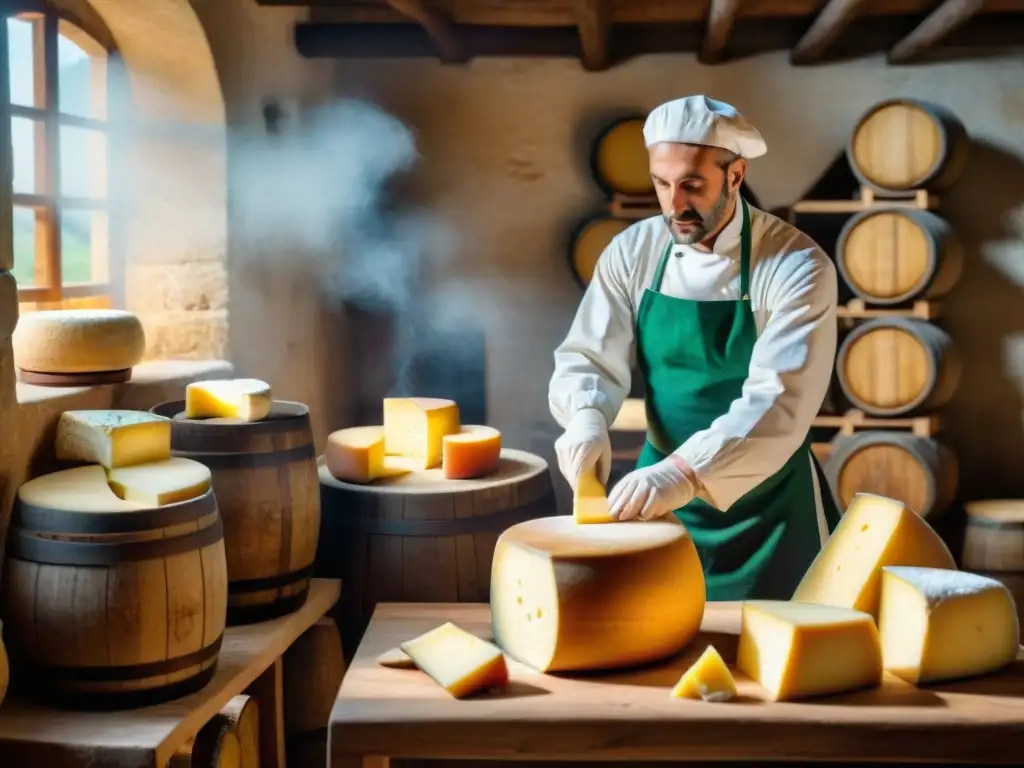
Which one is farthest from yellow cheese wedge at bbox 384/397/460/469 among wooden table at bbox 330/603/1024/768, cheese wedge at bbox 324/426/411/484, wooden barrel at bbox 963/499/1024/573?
wooden barrel at bbox 963/499/1024/573

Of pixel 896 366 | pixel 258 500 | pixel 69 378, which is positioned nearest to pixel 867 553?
pixel 258 500

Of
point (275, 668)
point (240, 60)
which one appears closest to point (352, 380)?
point (240, 60)

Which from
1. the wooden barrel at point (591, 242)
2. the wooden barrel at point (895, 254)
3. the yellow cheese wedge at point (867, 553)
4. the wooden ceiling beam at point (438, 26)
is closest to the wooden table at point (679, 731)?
the yellow cheese wedge at point (867, 553)

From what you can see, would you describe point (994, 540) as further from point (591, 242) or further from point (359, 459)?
point (359, 459)

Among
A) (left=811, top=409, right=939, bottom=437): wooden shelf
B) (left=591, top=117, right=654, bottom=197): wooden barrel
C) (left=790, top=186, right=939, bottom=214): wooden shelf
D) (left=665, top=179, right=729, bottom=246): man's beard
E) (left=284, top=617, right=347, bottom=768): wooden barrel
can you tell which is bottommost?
(left=284, top=617, right=347, bottom=768): wooden barrel

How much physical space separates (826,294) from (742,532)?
0.59 meters

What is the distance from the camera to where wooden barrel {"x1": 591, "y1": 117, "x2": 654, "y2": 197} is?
17.5ft

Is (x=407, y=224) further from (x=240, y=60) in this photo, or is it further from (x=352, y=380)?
(x=240, y=60)

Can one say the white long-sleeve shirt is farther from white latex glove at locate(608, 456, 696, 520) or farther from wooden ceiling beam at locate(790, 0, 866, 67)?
wooden ceiling beam at locate(790, 0, 866, 67)

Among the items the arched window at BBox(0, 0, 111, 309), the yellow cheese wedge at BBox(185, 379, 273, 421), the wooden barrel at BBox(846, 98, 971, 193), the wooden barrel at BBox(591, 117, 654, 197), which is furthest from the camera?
the wooden barrel at BBox(591, 117, 654, 197)

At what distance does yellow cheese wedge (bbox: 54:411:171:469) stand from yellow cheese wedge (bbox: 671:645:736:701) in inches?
48.8

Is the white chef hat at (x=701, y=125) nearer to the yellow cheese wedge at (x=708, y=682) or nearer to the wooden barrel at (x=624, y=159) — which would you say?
the yellow cheese wedge at (x=708, y=682)

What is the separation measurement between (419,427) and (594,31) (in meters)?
2.54

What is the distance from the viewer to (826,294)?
97.3 inches
